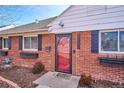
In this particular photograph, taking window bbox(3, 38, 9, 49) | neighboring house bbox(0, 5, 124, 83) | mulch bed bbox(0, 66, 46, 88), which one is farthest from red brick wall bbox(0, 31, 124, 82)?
window bbox(3, 38, 9, 49)

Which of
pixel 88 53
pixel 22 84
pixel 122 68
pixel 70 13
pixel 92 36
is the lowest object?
pixel 22 84

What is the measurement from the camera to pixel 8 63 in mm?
8867

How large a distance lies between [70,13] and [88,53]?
164 centimetres

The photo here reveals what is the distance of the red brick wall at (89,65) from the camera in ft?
19.7

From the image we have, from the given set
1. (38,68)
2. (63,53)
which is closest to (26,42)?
(38,68)

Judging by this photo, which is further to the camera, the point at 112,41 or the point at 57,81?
the point at 57,81

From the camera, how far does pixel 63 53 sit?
7.59 m

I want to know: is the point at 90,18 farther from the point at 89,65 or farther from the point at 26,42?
the point at 26,42

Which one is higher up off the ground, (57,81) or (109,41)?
(109,41)

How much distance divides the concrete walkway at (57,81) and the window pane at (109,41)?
143 centimetres

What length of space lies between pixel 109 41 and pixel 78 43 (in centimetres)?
124

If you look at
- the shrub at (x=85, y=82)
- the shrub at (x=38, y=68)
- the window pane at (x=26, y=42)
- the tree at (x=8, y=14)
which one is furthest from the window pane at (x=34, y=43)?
the shrub at (x=85, y=82)
